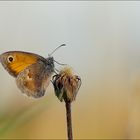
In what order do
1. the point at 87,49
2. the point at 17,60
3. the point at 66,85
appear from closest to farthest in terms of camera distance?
the point at 66,85 → the point at 17,60 → the point at 87,49

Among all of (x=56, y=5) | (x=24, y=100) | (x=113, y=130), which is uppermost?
(x=56, y=5)

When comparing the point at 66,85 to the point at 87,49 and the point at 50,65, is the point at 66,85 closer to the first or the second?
the point at 50,65

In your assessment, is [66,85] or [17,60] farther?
[17,60]

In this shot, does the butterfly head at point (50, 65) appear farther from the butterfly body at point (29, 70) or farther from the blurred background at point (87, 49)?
the blurred background at point (87, 49)

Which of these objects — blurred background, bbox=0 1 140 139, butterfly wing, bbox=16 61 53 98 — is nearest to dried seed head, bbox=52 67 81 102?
butterfly wing, bbox=16 61 53 98

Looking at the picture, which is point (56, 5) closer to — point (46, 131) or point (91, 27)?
point (91, 27)

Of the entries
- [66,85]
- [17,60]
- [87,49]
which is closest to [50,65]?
[17,60]

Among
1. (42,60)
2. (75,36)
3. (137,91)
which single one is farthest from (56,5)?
(42,60)

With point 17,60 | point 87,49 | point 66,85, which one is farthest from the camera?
point 87,49
